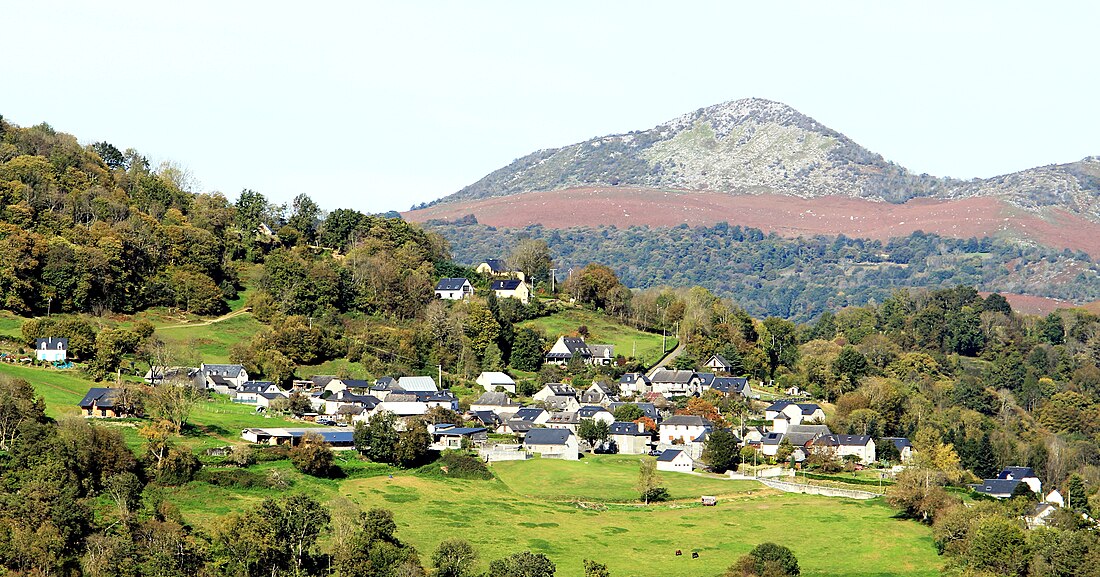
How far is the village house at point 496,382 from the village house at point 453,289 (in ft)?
65.6

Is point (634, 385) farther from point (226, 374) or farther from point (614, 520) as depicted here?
point (614, 520)

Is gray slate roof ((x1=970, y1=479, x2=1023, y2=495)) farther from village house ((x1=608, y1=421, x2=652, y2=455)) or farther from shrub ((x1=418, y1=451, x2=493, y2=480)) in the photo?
shrub ((x1=418, y1=451, x2=493, y2=480))

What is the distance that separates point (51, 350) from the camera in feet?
286

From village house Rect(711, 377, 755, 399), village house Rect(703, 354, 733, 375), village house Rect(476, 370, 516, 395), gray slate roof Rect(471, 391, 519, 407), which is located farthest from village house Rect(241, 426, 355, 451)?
village house Rect(703, 354, 733, 375)

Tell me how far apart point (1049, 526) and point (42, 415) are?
54979 mm

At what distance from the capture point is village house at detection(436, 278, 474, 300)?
12462 cm

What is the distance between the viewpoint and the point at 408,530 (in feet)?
214

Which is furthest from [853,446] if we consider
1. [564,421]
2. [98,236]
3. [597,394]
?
[98,236]

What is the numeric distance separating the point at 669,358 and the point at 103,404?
55651 millimetres

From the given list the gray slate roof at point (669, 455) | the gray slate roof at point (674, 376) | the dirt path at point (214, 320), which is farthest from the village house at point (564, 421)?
the dirt path at point (214, 320)

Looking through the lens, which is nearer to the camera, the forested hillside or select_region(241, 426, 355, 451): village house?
select_region(241, 426, 355, 451): village house

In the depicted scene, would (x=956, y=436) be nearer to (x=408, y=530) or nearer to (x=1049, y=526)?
(x=1049, y=526)

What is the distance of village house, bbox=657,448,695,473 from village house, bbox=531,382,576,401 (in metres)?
15.6

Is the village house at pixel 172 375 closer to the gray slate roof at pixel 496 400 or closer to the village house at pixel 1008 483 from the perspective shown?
the gray slate roof at pixel 496 400
